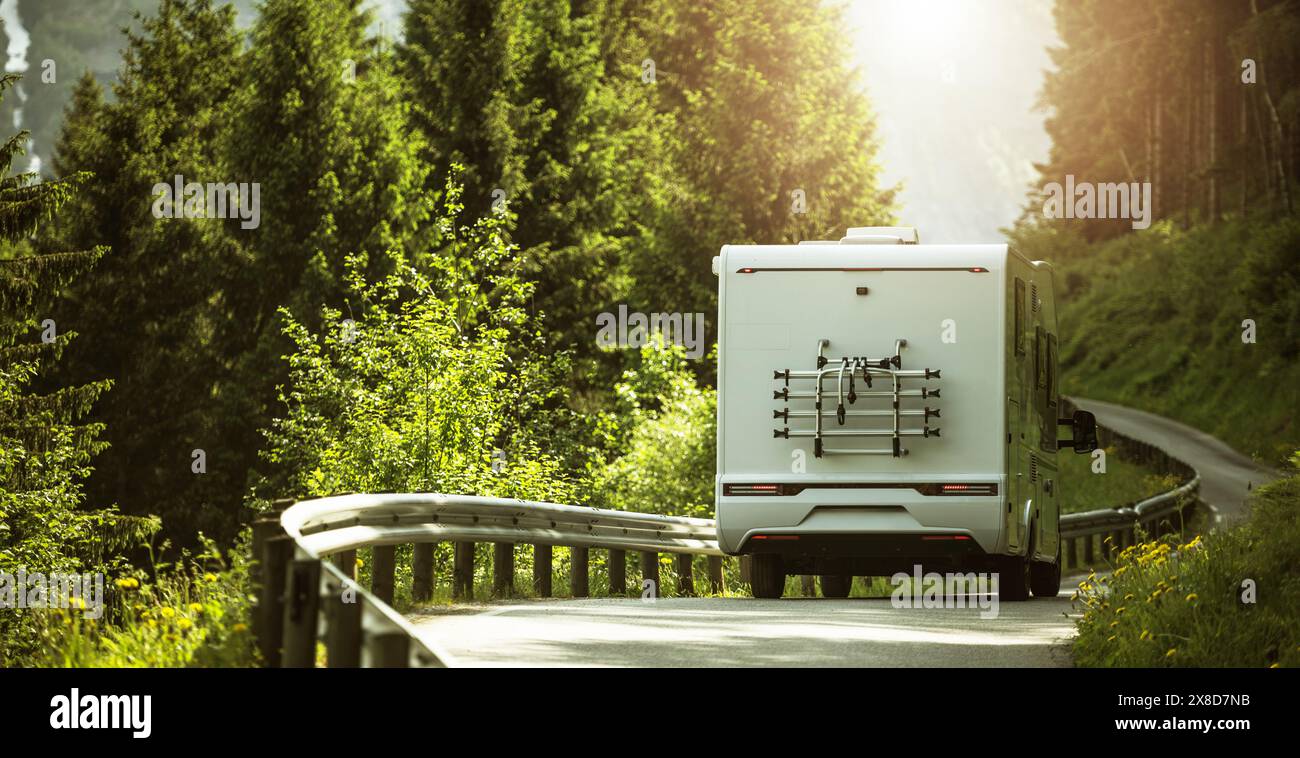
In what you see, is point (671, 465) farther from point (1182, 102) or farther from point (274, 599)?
point (1182, 102)

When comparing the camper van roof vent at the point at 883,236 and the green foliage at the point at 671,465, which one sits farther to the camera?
the green foliage at the point at 671,465

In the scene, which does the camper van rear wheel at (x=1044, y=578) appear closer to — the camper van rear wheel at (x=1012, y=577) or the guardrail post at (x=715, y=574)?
the camper van rear wheel at (x=1012, y=577)

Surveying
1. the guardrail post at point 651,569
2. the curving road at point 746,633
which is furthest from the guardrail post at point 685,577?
the curving road at point 746,633

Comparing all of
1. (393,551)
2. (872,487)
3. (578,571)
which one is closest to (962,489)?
(872,487)

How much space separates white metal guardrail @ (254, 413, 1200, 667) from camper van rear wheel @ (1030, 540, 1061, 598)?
4.75 feet

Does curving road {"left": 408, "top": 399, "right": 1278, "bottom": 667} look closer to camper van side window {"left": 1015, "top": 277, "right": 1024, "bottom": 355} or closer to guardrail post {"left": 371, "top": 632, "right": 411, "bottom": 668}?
camper van side window {"left": 1015, "top": 277, "right": 1024, "bottom": 355}

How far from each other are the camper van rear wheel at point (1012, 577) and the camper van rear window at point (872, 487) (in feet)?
4.30

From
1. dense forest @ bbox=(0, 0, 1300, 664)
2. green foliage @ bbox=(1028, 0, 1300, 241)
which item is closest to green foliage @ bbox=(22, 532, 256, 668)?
dense forest @ bbox=(0, 0, 1300, 664)

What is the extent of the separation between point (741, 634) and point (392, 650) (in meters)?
5.50

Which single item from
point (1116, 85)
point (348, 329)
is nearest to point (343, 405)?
point (348, 329)

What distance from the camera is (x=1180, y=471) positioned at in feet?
141

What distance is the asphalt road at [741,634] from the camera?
10570 millimetres
